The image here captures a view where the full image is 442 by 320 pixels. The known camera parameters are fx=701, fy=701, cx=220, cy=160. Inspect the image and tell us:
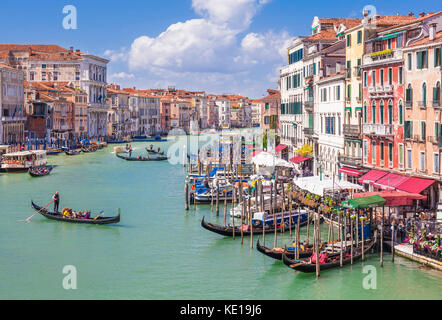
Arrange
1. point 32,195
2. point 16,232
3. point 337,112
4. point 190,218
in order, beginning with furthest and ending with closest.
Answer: point 32,195, point 337,112, point 190,218, point 16,232

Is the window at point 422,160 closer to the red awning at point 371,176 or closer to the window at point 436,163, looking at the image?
the window at point 436,163

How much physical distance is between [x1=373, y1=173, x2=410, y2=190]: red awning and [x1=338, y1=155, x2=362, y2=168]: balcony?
2128mm

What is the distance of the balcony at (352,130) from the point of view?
21.7m

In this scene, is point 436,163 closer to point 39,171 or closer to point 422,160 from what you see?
point 422,160

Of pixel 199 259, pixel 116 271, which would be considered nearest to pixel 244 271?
pixel 199 259

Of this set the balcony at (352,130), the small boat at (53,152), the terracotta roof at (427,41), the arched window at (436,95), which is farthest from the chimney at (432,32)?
the small boat at (53,152)

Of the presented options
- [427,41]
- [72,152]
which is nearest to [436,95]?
[427,41]

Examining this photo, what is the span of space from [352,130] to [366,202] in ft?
22.6

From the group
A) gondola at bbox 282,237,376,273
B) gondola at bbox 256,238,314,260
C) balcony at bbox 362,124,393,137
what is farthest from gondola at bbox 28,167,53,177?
gondola at bbox 282,237,376,273

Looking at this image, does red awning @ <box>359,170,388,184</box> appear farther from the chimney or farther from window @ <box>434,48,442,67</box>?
the chimney

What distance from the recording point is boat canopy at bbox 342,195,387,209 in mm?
15469

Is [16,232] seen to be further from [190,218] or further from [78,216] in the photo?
[190,218]

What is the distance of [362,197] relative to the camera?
15.9m
